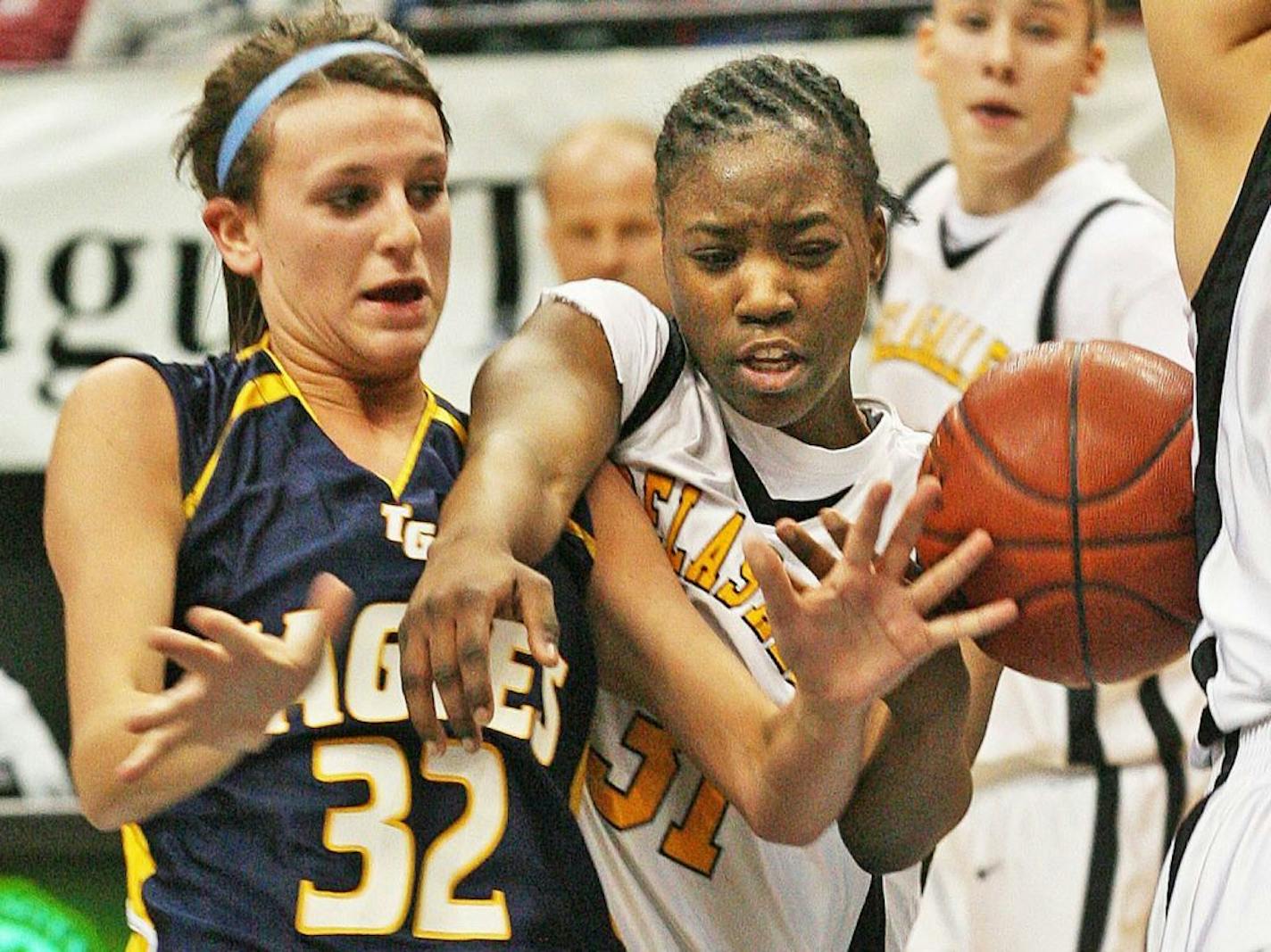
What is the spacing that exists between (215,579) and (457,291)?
8.39ft

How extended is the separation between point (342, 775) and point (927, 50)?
2.99 metres

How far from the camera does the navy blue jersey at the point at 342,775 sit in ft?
7.86

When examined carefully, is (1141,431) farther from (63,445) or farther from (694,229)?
(63,445)

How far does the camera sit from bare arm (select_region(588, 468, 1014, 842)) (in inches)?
89.6

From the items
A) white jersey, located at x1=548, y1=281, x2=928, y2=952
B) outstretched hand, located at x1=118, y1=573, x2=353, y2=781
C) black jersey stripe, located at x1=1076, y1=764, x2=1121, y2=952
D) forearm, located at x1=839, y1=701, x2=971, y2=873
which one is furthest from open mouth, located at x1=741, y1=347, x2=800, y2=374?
black jersey stripe, located at x1=1076, y1=764, x2=1121, y2=952

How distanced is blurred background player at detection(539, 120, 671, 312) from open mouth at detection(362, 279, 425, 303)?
6.50 ft

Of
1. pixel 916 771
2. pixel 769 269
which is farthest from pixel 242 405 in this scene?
pixel 916 771

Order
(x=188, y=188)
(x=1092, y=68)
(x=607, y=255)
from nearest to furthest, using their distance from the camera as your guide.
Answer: (x=607, y=255) < (x=1092, y=68) < (x=188, y=188)

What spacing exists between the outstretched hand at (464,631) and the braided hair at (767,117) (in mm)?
696

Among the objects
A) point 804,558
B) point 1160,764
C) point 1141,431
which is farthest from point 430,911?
point 1160,764

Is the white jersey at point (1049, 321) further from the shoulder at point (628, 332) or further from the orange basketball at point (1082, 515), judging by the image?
the orange basketball at point (1082, 515)

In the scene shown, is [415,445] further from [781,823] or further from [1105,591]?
[1105,591]

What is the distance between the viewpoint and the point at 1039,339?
4574 mm

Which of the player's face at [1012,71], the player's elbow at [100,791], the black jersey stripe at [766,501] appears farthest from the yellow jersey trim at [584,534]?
the player's face at [1012,71]
